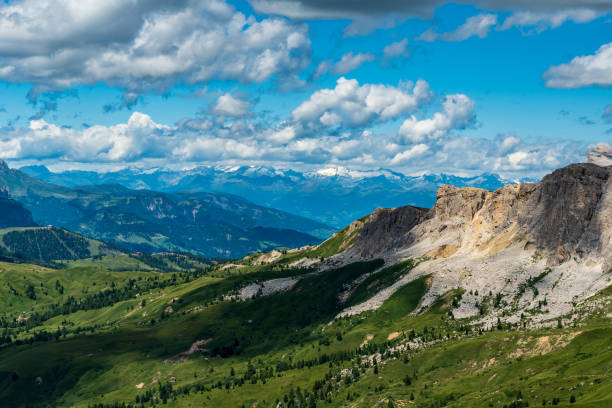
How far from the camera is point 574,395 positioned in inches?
5851

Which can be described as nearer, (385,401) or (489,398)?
(489,398)

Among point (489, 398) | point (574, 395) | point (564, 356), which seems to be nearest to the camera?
point (574, 395)

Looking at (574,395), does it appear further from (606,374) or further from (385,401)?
(385,401)

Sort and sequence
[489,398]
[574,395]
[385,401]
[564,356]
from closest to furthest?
[574,395] → [489,398] → [564,356] → [385,401]

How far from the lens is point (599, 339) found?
7254 inches

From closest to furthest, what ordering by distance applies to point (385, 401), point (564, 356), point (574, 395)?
point (574, 395), point (564, 356), point (385, 401)

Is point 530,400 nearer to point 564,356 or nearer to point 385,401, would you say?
point 564,356

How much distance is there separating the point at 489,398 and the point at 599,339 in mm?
42675

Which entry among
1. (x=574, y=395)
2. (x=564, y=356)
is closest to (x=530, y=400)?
(x=574, y=395)

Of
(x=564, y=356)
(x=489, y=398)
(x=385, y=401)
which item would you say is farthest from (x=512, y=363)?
(x=385, y=401)

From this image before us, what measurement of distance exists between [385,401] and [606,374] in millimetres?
69658

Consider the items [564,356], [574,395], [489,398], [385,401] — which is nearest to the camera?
[574,395]

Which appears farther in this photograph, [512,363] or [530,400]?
[512,363]

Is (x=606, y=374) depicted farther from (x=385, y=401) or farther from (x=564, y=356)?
(x=385, y=401)
